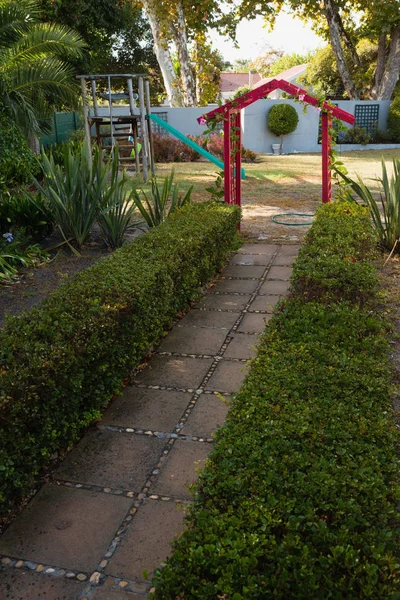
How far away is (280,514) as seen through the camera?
6.27ft

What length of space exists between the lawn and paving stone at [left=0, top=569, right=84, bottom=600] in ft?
17.1

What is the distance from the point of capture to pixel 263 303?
5.31 metres

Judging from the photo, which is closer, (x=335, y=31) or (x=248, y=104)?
(x=248, y=104)

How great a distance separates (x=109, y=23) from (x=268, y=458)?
54.8 ft

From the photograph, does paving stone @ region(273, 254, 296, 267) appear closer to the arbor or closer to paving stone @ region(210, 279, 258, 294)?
paving stone @ region(210, 279, 258, 294)

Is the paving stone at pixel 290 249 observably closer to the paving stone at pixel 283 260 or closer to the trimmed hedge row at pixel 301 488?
the paving stone at pixel 283 260

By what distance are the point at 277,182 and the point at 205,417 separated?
1008 centimetres

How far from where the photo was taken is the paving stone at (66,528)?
242 cm

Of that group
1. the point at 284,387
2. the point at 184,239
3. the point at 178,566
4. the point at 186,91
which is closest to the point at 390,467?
the point at 284,387

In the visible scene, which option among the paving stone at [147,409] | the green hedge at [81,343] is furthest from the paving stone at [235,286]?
the paving stone at [147,409]

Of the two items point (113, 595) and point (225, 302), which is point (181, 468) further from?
point (225, 302)

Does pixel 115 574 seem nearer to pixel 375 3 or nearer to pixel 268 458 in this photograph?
pixel 268 458

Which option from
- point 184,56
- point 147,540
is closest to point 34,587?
point 147,540

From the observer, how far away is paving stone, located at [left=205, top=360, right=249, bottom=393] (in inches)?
148
